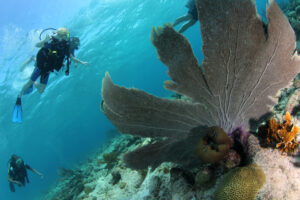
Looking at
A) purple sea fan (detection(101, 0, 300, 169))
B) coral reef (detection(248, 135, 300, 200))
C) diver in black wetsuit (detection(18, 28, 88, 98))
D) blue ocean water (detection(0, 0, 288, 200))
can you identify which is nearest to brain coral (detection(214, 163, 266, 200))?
coral reef (detection(248, 135, 300, 200))

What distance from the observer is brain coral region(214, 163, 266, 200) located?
1.59 metres

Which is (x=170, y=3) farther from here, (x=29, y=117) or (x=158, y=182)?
(x=158, y=182)

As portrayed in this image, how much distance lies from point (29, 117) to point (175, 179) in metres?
39.3

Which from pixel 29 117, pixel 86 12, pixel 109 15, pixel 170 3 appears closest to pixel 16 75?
pixel 86 12

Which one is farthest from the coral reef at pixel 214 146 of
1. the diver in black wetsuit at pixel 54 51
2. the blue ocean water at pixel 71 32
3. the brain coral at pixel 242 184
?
the blue ocean water at pixel 71 32

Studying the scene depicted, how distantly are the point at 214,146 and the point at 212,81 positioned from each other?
0.67m

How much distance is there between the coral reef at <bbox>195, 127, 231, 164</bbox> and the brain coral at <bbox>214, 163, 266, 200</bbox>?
0.21 metres

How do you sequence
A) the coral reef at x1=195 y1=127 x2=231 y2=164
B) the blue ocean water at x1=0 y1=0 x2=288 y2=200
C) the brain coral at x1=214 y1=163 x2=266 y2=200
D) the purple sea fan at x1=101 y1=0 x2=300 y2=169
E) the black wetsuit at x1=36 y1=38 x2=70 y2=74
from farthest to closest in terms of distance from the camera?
the blue ocean water at x1=0 y1=0 x2=288 y2=200 → the black wetsuit at x1=36 y1=38 x2=70 y2=74 → the coral reef at x1=195 y1=127 x2=231 y2=164 → the purple sea fan at x1=101 y1=0 x2=300 y2=169 → the brain coral at x1=214 y1=163 x2=266 y2=200

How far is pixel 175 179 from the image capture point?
92.0 inches

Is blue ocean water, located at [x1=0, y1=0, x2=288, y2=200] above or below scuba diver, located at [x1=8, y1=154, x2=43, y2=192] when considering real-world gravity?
above

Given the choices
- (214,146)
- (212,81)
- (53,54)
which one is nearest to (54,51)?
(53,54)

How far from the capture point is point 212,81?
192 centimetres

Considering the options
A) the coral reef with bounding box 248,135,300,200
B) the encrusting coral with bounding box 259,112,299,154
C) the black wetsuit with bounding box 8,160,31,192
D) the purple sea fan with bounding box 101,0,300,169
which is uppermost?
the black wetsuit with bounding box 8,160,31,192

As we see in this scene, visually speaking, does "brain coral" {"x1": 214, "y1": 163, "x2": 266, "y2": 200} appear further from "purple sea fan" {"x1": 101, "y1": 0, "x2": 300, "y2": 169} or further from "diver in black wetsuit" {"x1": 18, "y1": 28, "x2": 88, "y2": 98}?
"diver in black wetsuit" {"x1": 18, "y1": 28, "x2": 88, "y2": 98}
